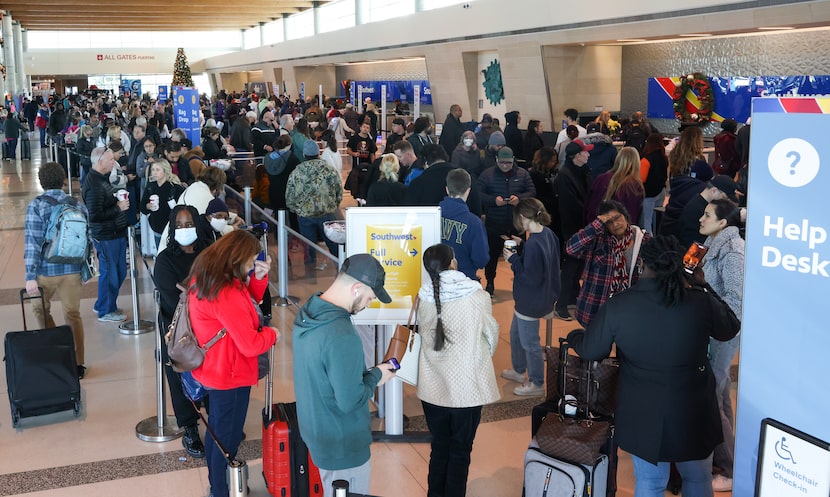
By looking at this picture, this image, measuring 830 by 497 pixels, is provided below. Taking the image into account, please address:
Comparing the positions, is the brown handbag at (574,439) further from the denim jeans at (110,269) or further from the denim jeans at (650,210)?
the denim jeans at (650,210)

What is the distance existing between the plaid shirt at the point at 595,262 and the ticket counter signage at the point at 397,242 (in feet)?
4.00

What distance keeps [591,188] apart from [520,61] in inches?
553

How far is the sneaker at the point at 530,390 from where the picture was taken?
248 inches

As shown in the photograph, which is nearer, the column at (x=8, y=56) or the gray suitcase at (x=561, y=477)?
the gray suitcase at (x=561, y=477)

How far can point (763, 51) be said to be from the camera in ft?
54.2

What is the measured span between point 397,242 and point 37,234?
9.41 feet

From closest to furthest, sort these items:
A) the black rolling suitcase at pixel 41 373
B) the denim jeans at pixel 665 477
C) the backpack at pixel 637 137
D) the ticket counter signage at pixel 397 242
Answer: the denim jeans at pixel 665 477, the ticket counter signage at pixel 397 242, the black rolling suitcase at pixel 41 373, the backpack at pixel 637 137

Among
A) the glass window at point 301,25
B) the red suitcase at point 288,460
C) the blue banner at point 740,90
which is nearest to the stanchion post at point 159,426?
the red suitcase at point 288,460

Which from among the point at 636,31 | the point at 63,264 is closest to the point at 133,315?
the point at 63,264

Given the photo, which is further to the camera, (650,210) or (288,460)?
(650,210)

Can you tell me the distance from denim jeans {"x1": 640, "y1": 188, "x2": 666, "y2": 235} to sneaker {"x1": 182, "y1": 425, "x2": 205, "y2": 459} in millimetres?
6658

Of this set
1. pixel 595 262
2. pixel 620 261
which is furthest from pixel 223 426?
pixel 620 261

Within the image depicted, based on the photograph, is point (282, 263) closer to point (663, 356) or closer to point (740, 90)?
point (663, 356)

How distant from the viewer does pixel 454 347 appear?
413cm
